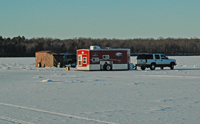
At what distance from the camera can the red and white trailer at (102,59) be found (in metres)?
33.5

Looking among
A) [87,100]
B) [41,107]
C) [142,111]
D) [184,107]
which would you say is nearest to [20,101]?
[41,107]

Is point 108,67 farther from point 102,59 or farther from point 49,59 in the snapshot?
point 49,59

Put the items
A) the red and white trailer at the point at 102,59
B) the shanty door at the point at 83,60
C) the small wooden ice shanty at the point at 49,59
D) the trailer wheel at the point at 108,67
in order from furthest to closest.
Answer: the small wooden ice shanty at the point at 49,59 < the trailer wheel at the point at 108,67 < the shanty door at the point at 83,60 < the red and white trailer at the point at 102,59

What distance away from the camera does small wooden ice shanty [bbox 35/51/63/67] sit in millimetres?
42781

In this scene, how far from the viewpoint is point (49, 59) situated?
43562 mm

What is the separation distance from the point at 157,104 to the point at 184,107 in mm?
997

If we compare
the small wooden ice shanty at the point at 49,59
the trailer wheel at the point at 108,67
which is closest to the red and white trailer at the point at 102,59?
the trailer wheel at the point at 108,67

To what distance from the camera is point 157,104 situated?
428 inches

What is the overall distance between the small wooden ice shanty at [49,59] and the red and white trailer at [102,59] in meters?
9.10

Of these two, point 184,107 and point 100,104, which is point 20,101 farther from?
point 184,107

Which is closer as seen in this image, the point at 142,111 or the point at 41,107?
the point at 142,111

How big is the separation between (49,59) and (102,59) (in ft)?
39.9

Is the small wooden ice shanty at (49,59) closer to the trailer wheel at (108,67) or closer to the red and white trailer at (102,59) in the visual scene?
the red and white trailer at (102,59)

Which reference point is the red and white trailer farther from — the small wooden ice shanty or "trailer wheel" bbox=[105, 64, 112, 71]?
the small wooden ice shanty
